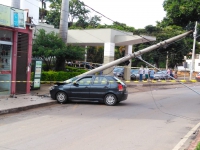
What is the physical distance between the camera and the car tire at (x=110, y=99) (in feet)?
46.7

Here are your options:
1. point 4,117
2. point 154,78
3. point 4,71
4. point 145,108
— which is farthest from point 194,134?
point 154,78

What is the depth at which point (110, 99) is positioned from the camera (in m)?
14.3

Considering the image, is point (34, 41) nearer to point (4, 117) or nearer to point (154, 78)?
point (4, 117)

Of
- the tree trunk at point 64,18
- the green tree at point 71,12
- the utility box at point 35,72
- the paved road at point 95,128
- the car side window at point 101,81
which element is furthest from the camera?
the green tree at point 71,12

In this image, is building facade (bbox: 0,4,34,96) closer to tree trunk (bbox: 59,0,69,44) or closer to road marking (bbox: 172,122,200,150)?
tree trunk (bbox: 59,0,69,44)

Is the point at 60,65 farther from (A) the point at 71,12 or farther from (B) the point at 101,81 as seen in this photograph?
(A) the point at 71,12

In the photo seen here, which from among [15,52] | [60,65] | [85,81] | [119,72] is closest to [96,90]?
[85,81]

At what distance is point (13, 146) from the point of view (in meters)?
6.77

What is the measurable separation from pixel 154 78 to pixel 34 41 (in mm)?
16724

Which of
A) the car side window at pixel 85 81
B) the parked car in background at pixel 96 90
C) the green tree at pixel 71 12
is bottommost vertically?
the parked car in background at pixel 96 90

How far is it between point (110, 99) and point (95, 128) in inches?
210

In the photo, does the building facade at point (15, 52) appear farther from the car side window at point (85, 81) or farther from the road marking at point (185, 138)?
the road marking at point (185, 138)

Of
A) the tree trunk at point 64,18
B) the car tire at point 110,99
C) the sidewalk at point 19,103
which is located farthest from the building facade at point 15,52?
the tree trunk at point 64,18

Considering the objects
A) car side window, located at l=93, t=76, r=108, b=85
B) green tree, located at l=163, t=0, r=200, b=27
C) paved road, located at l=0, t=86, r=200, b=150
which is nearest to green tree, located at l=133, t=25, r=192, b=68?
green tree, located at l=163, t=0, r=200, b=27
